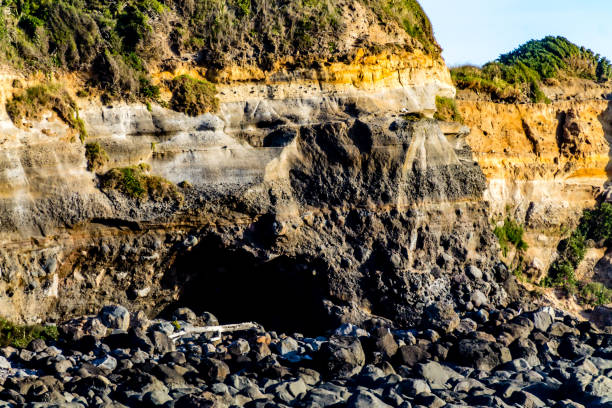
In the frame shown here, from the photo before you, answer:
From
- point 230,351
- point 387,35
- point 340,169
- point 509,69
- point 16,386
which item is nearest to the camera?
point 16,386

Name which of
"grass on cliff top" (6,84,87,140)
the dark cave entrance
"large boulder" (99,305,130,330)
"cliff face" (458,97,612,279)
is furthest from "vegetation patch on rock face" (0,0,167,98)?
"cliff face" (458,97,612,279)

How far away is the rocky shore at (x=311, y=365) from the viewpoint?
9.48 meters

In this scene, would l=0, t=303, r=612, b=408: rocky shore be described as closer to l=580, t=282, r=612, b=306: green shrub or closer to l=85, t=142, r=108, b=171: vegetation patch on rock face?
l=85, t=142, r=108, b=171: vegetation patch on rock face

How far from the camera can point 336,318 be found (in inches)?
545

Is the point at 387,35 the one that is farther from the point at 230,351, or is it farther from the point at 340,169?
the point at 230,351

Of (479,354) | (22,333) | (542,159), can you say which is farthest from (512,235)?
(22,333)

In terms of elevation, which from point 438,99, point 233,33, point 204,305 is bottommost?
point 204,305

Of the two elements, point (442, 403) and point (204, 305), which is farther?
point (204, 305)

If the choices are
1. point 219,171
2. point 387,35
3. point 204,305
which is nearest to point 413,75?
point 387,35

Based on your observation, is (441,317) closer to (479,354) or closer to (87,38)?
(479,354)

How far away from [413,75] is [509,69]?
19.3 ft

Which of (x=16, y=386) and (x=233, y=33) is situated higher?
(x=233, y=33)

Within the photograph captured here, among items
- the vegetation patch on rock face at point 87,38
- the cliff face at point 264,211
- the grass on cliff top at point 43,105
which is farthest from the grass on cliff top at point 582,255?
the grass on cliff top at point 43,105

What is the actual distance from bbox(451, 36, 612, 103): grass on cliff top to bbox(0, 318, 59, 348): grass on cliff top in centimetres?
1241
